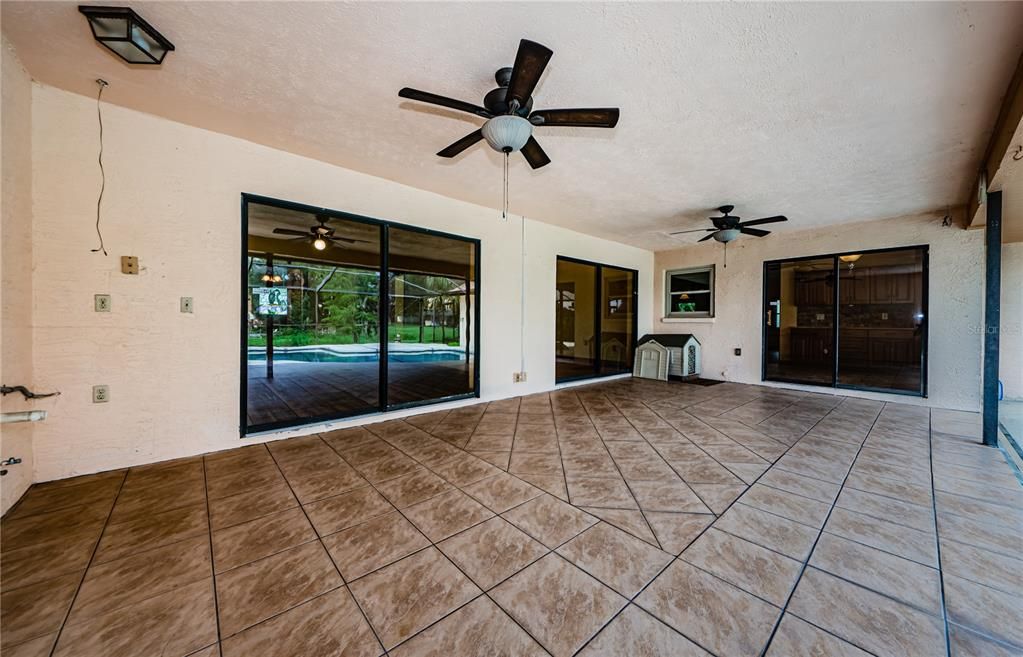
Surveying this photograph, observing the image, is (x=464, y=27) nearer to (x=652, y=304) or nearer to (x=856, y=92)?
(x=856, y=92)

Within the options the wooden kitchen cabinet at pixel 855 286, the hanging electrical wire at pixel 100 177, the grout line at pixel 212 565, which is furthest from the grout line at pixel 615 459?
the wooden kitchen cabinet at pixel 855 286

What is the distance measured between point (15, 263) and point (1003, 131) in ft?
20.9

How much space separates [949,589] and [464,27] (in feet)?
11.2

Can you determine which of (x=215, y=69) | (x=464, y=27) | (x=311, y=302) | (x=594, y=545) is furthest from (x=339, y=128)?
(x=311, y=302)

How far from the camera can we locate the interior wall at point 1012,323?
15.1ft

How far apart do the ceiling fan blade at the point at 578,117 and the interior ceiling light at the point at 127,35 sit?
6.84 feet

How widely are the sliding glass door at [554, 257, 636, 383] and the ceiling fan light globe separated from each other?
4556mm

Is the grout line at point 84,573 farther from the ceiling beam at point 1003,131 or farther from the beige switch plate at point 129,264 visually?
the ceiling beam at point 1003,131

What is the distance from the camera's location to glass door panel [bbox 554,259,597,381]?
698 centimetres

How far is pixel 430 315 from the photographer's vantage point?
28.5ft

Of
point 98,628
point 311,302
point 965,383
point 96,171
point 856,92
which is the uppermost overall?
point 856,92

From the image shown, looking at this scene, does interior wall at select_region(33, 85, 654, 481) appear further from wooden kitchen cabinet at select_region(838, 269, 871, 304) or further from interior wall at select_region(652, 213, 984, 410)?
wooden kitchen cabinet at select_region(838, 269, 871, 304)

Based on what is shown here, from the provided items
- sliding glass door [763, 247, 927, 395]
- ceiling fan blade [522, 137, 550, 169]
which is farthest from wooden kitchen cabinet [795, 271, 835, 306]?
ceiling fan blade [522, 137, 550, 169]

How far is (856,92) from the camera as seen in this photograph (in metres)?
2.33
